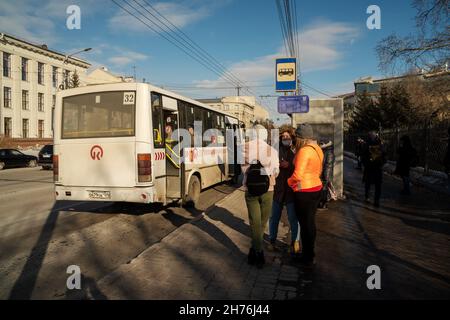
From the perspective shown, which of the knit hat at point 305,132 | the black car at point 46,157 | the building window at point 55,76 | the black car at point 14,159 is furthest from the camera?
the building window at point 55,76

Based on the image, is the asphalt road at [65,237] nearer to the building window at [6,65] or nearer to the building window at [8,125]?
the building window at [8,125]

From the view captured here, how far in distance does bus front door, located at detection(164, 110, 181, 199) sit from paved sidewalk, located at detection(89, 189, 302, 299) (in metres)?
2.11

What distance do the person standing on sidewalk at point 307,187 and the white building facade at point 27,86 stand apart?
4512 cm

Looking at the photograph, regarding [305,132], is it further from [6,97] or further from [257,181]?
[6,97]

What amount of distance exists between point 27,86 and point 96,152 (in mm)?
49076

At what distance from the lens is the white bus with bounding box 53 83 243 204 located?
712 cm

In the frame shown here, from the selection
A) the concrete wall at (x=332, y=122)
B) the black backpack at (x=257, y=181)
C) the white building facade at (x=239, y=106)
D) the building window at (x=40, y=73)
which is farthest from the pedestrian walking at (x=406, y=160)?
the white building facade at (x=239, y=106)

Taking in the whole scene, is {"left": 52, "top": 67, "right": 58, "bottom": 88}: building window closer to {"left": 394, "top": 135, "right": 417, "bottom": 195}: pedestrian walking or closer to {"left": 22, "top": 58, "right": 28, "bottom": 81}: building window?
{"left": 22, "top": 58, "right": 28, "bottom": 81}: building window

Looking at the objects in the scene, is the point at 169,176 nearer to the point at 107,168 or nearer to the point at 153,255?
the point at 107,168

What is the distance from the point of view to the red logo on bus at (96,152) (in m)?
7.34

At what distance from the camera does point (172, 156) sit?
823cm

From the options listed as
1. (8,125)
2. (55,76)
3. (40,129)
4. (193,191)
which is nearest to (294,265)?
(193,191)
